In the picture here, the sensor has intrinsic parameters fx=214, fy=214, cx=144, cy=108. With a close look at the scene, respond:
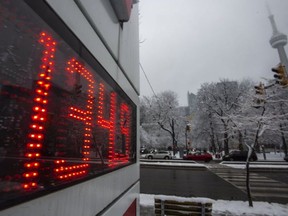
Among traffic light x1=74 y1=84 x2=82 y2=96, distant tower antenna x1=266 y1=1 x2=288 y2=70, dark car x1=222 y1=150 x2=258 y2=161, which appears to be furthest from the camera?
distant tower antenna x1=266 y1=1 x2=288 y2=70

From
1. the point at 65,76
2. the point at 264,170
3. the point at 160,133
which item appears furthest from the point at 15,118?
the point at 160,133

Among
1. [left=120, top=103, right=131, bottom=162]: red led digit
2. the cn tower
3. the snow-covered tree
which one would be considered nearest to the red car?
the snow-covered tree

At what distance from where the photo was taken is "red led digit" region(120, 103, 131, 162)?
275 centimetres

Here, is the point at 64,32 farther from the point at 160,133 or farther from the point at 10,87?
the point at 160,133

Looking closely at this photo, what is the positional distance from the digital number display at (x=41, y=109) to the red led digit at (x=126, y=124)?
911mm

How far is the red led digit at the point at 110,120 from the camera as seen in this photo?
1930mm

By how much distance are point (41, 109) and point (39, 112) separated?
A: 0.02 metres

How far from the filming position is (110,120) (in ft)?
7.34

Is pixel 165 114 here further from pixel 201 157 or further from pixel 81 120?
pixel 81 120

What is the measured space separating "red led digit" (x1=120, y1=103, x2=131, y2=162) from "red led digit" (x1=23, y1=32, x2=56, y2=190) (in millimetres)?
1519

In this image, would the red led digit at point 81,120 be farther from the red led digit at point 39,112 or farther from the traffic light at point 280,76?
the traffic light at point 280,76

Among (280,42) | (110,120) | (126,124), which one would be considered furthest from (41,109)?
(280,42)

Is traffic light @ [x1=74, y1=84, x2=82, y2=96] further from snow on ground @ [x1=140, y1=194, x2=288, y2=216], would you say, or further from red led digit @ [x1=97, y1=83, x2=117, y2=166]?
snow on ground @ [x1=140, y1=194, x2=288, y2=216]

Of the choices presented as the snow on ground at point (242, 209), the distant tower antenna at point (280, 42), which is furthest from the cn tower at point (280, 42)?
the snow on ground at point (242, 209)
